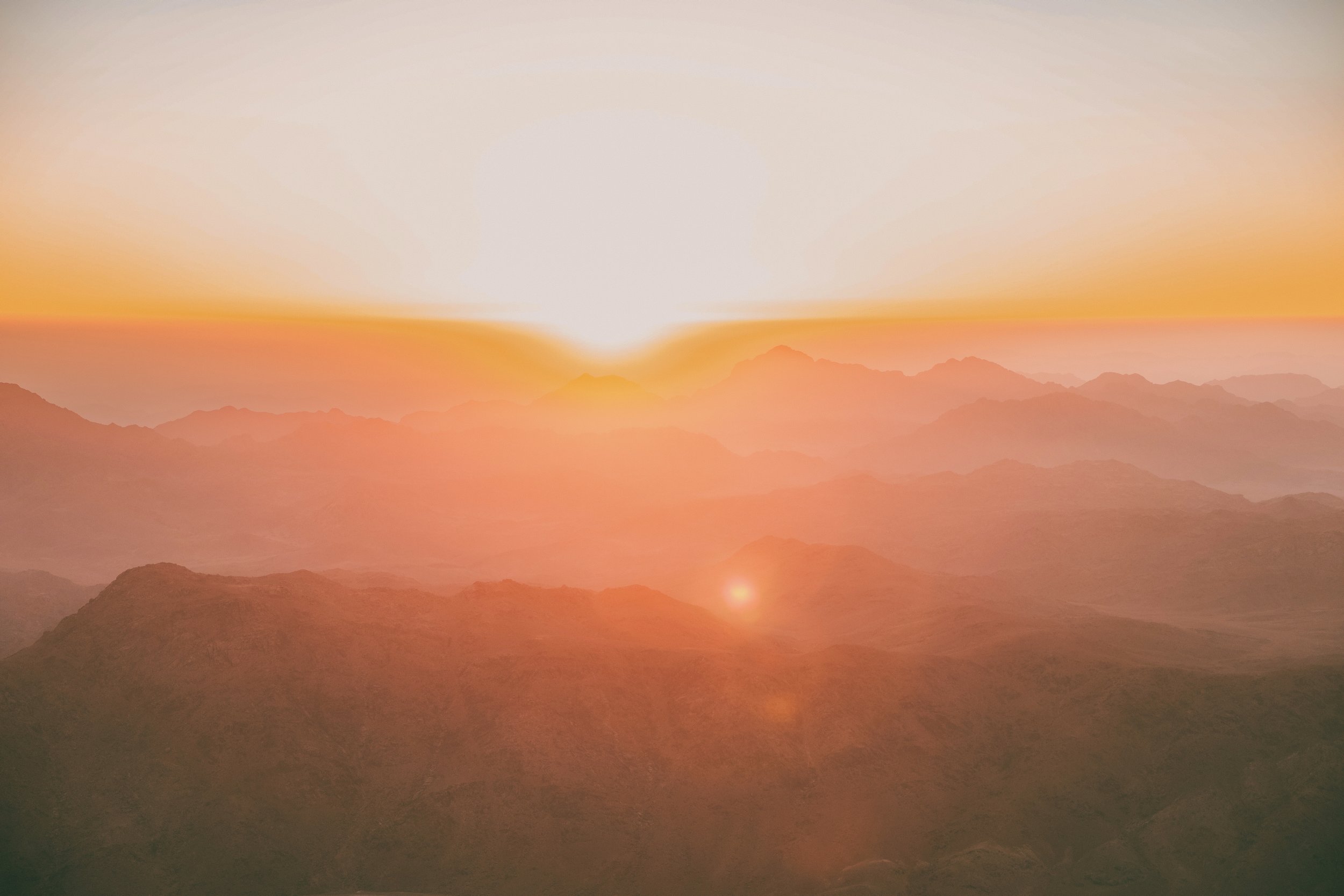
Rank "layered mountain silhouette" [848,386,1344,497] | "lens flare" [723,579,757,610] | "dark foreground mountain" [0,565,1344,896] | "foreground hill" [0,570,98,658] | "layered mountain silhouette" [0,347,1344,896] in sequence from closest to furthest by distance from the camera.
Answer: "dark foreground mountain" [0,565,1344,896], "layered mountain silhouette" [0,347,1344,896], "foreground hill" [0,570,98,658], "lens flare" [723,579,757,610], "layered mountain silhouette" [848,386,1344,497]

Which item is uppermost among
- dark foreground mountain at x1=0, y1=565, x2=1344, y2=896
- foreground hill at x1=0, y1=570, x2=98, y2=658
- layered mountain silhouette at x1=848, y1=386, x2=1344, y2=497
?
layered mountain silhouette at x1=848, y1=386, x2=1344, y2=497

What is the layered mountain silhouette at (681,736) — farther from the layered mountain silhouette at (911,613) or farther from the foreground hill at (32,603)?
the layered mountain silhouette at (911,613)

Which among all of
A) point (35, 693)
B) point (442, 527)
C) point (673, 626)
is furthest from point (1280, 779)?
point (442, 527)

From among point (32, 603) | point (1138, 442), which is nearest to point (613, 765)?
point (32, 603)

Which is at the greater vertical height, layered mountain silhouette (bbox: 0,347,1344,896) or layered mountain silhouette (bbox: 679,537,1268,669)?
layered mountain silhouette (bbox: 679,537,1268,669)

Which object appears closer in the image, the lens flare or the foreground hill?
the foreground hill

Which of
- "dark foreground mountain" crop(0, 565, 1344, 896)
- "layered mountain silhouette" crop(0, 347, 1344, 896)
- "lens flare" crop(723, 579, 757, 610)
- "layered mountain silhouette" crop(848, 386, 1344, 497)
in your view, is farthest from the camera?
"layered mountain silhouette" crop(848, 386, 1344, 497)

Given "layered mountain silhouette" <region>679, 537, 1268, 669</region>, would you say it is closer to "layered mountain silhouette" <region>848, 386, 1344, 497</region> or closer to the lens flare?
the lens flare

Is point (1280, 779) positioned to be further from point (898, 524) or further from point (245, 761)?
Answer: point (898, 524)

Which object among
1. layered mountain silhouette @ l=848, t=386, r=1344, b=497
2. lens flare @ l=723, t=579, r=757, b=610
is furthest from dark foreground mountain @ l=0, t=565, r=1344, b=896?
layered mountain silhouette @ l=848, t=386, r=1344, b=497
